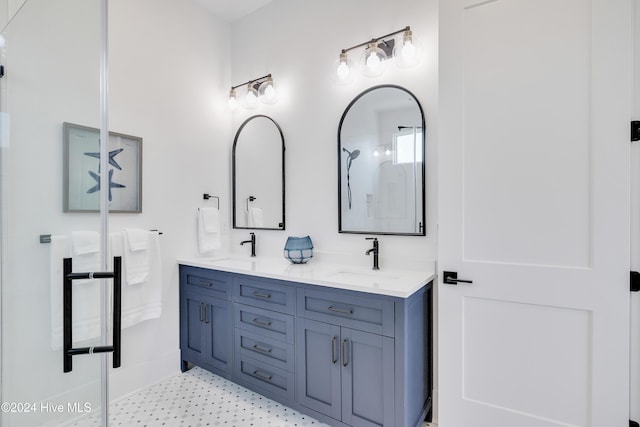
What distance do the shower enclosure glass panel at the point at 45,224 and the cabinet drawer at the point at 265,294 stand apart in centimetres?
100

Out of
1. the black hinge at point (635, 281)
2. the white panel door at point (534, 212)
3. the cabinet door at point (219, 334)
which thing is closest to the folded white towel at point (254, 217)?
the cabinet door at point (219, 334)

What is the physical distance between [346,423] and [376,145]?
1695 mm

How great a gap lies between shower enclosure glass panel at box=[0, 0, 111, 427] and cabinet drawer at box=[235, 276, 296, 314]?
998mm

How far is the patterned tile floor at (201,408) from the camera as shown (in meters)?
1.94

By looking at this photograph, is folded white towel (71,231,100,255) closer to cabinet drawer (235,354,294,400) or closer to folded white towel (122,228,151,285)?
folded white towel (122,228,151,285)

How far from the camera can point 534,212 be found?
149 centimetres

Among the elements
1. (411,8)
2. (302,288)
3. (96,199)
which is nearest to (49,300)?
(96,199)

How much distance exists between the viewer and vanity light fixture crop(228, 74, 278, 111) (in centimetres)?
267

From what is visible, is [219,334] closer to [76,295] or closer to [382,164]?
[76,295]

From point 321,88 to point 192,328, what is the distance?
7.05 feet

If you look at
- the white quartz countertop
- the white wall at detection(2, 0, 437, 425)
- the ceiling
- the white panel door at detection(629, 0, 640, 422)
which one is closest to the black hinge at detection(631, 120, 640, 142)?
the white panel door at detection(629, 0, 640, 422)

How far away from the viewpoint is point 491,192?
1588 mm

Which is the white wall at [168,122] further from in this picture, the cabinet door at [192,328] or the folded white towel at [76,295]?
the folded white towel at [76,295]

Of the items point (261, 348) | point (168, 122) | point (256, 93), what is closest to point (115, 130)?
point (168, 122)
